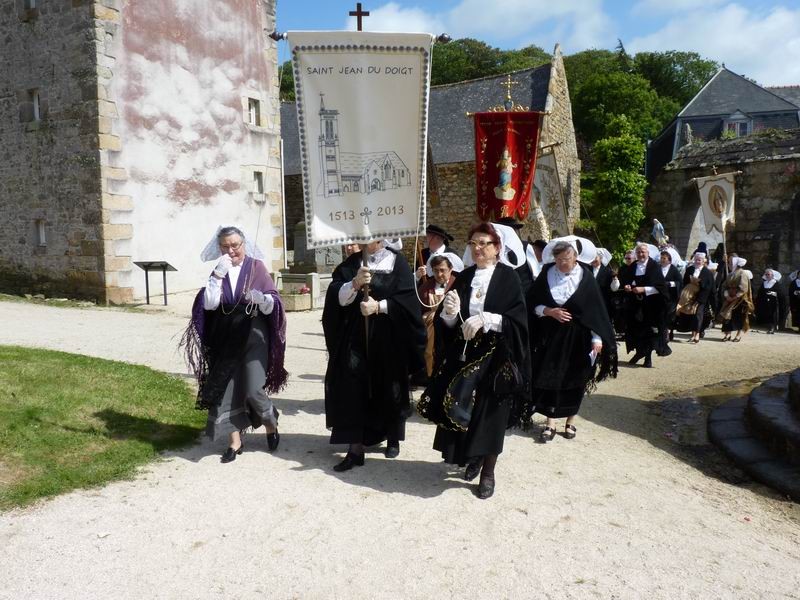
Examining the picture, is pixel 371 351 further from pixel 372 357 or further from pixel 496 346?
pixel 496 346

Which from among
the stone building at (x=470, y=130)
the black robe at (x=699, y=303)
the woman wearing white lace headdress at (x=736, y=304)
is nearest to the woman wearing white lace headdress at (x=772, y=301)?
the woman wearing white lace headdress at (x=736, y=304)

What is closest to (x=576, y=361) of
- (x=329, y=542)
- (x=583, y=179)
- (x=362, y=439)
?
(x=362, y=439)

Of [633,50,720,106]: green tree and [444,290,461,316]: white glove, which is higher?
[633,50,720,106]: green tree

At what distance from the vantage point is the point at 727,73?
1243 inches

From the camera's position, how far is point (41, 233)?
599 inches

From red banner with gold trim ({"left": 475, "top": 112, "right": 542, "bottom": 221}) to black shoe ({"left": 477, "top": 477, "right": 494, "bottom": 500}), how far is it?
223 inches

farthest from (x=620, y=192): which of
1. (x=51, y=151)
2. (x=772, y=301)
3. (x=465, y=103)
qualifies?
(x=51, y=151)

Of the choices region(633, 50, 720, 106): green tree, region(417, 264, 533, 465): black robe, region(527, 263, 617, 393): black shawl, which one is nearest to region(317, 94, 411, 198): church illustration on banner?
region(417, 264, 533, 465): black robe

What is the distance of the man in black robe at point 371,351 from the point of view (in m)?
4.81

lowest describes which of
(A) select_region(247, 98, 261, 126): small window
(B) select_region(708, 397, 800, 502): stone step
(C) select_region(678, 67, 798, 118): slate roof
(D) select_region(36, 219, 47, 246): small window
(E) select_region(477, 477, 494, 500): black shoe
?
(B) select_region(708, 397, 800, 502): stone step

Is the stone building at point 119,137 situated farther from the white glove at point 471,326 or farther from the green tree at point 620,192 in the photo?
the green tree at point 620,192

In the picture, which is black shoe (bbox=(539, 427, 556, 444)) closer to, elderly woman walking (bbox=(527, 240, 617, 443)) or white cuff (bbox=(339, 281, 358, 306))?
elderly woman walking (bbox=(527, 240, 617, 443))

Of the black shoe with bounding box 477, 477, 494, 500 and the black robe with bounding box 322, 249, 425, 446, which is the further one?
the black robe with bounding box 322, 249, 425, 446

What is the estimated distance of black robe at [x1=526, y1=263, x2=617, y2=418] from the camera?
560 centimetres
